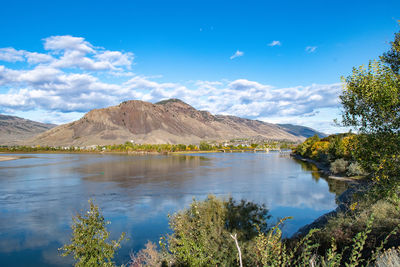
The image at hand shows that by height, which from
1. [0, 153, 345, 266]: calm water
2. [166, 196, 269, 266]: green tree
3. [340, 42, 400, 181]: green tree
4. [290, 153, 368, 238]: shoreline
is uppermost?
[340, 42, 400, 181]: green tree

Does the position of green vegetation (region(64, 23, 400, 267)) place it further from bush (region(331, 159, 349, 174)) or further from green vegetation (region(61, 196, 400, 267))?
bush (region(331, 159, 349, 174))

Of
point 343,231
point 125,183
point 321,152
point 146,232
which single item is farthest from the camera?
point 321,152

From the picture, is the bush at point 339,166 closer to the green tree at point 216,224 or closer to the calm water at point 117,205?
the calm water at point 117,205

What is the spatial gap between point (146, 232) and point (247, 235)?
31.2 feet

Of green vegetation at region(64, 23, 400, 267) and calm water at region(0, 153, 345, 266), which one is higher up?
green vegetation at region(64, 23, 400, 267)

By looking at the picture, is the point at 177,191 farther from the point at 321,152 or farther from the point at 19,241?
the point at 321,152

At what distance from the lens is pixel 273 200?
3125cm

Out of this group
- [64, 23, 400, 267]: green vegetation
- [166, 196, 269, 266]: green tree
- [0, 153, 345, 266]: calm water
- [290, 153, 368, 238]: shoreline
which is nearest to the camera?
[64, 23, 400, 267]: green vegetation

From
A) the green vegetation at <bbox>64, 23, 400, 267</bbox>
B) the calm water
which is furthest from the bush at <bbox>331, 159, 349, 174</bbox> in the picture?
the green vegetation at <bbox>64, 23, 400, 267</bbox>

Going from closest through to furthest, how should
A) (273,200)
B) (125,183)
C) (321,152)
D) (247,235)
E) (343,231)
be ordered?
(343,231) < (247,235) < (273,200) < (125,183) < (321,152)

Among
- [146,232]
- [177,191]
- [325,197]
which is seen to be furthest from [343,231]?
[177,191]

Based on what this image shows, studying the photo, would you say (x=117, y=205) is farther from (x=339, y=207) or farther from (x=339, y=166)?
(x=339, y=166)

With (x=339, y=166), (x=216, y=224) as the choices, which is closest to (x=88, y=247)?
(x=216, y=224)

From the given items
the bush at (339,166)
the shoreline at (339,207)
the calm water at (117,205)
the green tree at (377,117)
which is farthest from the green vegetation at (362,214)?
the bush at (339,166)
